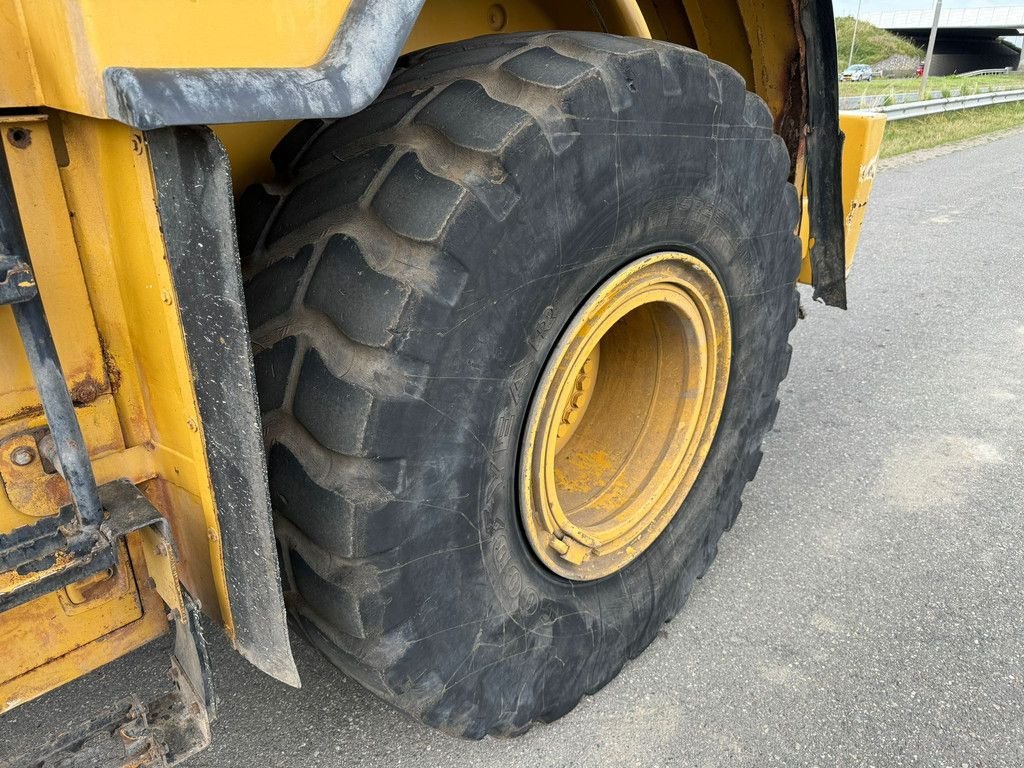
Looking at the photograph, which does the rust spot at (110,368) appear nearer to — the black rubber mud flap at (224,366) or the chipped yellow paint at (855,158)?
the black rubber mud flap at (224,366)

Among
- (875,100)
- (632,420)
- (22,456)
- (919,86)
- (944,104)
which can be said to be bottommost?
(919,86)

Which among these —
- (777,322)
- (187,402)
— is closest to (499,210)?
(187,402)

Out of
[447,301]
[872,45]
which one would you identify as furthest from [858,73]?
[447,301]

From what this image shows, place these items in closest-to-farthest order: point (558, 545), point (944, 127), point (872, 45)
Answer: point (558, 545), point (944, 127), point (872, 45)

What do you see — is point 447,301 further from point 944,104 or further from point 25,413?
point 944,104

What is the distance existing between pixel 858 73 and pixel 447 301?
4679 cm

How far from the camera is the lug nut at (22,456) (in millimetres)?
1236

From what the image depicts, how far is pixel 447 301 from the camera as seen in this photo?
50.7 inches

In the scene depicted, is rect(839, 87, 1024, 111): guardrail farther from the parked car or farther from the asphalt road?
the parked car

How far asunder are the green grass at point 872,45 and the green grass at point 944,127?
125 ft

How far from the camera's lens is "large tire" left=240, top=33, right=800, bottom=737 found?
1285 millimetres

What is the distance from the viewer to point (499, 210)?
1318 mm

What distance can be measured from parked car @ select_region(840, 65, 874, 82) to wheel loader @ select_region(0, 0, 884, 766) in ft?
142

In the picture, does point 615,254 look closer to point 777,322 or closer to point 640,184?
point 640,184
